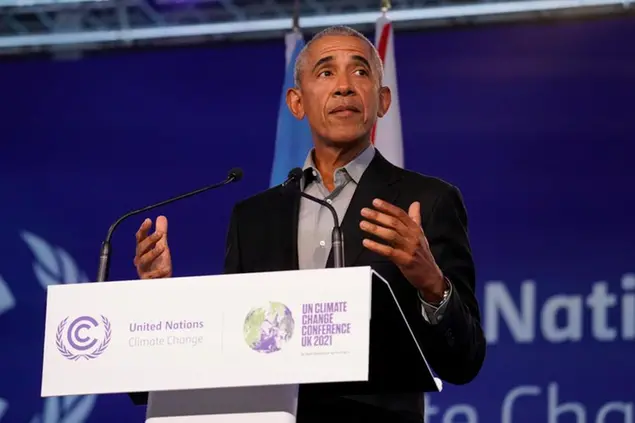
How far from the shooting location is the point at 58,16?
216 inches

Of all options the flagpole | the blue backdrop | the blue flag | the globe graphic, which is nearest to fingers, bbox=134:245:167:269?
the globe graphic

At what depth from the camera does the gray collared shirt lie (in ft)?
8.42

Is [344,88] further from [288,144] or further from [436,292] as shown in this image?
[288,144]

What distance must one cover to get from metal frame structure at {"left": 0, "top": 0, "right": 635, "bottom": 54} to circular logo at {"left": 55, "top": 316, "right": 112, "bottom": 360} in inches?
128

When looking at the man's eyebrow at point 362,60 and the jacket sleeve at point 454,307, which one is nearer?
the jacket sleeve at point 454,307

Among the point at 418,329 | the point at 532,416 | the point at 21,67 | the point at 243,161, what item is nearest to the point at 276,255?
the point at 418,329

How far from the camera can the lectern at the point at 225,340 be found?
1893mm

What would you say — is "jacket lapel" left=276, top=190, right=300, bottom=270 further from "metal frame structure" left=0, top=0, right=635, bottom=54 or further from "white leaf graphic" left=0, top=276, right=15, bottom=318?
"white leaf graphic" left=0, top=276, right=15, bottom=318

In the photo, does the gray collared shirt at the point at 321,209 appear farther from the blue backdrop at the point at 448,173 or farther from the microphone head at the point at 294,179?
the blue backdrop at the point at 448,173

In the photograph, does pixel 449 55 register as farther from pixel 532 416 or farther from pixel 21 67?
pixel 21 67

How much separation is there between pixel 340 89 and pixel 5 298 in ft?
9.52

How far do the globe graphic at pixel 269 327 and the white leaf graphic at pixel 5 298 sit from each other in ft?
11.2

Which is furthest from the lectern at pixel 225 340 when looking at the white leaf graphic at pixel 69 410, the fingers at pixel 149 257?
the white leaf graphic at pixel 69 410

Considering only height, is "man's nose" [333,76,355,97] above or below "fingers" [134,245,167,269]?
above
